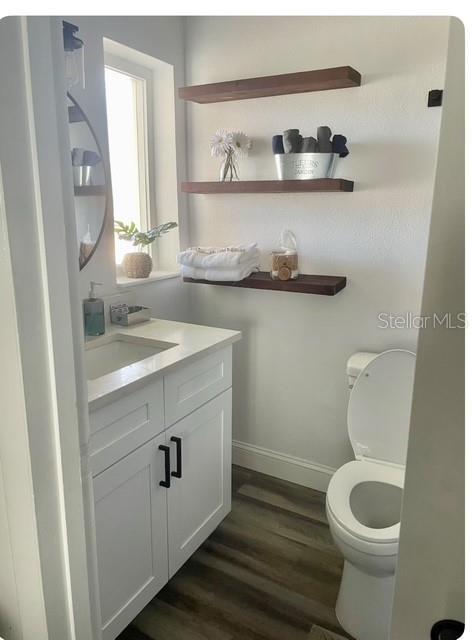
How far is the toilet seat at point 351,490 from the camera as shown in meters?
1.49

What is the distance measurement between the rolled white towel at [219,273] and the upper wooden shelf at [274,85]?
29.6 inches

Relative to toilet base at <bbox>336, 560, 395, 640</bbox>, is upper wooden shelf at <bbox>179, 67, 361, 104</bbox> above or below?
above

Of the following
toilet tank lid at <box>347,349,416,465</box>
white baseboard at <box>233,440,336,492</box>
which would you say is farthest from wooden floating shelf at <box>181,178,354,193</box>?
white baseboard at <box>233,440,336,492</box>

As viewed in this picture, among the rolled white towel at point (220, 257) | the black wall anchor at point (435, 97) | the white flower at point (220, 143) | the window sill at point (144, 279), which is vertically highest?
the black wall anchor at point (435, 97)

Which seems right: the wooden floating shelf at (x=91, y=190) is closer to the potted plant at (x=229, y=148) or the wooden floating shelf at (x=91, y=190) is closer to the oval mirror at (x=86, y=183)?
the oval mirror at (x=86, y=183)

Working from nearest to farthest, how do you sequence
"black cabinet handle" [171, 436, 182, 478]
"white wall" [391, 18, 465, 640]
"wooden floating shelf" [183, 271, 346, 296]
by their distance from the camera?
"white wall" [391, 18, 465, 640], "black cabinet handle" [171, 436, 182, 478], "wooden floating shelf" [183, 271, 346, 296]

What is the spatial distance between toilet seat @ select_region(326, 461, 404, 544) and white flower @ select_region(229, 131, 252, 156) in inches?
57.4

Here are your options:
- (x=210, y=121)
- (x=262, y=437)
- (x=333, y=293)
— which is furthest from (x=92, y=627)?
(x=210, y=121)

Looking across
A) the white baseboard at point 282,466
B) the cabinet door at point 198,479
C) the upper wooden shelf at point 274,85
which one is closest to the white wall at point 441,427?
the cabinet door at point 198,479

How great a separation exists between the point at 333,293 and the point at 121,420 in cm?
101

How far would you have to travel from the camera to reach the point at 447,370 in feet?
1.38

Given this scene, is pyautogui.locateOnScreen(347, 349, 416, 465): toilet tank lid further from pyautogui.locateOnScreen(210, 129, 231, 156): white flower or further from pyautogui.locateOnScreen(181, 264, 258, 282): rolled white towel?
pyautogui.locateOnScreen(210, 129, 231, 156): white flower

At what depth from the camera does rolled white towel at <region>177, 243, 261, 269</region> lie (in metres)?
2.07
